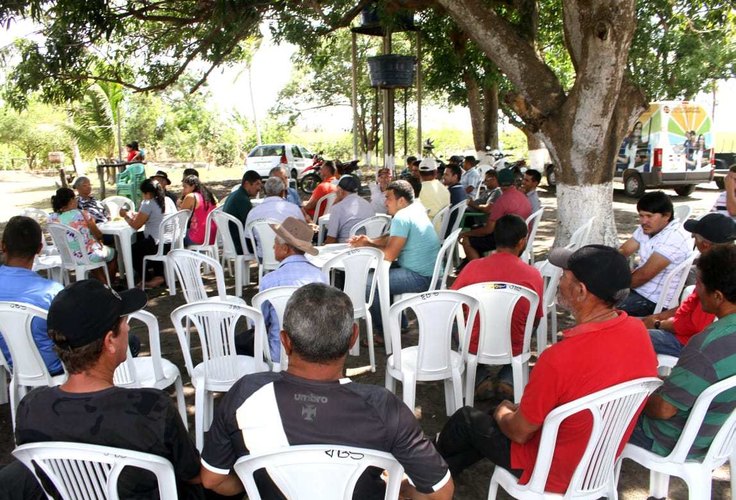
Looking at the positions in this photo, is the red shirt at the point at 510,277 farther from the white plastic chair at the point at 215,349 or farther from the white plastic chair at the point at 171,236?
the white plastic chair at the point at 171,236

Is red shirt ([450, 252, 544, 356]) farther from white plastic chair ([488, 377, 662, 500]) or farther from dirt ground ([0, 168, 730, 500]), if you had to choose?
white plastic chair ([488, 377, 662, 500])

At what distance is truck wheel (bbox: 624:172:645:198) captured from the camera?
14.5 m

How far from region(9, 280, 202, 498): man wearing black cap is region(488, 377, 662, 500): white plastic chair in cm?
130

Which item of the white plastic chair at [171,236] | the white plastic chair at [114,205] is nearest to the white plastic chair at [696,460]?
the white plastic chair at [171,236]

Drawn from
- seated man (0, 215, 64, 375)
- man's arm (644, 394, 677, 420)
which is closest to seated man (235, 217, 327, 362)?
seated man (0, 215, 64, 375)

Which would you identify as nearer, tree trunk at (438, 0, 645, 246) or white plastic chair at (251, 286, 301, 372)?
white plastic chair at (251, 286, 301, 372)

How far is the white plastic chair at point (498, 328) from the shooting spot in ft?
11.3

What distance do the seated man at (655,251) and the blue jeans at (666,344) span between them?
0.71 metres

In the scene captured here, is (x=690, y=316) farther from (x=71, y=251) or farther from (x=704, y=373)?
(x=71, y=251)

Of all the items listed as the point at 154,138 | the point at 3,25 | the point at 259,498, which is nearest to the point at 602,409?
the point at 259,498

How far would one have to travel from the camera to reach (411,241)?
190 inches

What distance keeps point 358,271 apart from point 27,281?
2222mm

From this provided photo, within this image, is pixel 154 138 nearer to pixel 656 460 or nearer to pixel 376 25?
pixel 376 25

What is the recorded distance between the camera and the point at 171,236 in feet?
22.2
